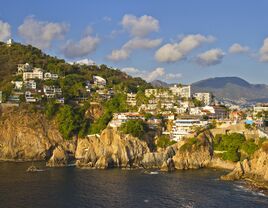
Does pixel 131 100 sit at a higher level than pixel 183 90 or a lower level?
lower

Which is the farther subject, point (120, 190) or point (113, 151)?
point (113, 151)

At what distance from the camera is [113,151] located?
190 ft

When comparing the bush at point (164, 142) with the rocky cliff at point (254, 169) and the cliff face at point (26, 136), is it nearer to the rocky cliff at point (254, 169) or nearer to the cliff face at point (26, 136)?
the rocky cliff at point (254, 169)

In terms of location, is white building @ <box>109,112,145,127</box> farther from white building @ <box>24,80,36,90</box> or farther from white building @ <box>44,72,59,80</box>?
white building @ <box>44,72,59,80</box>

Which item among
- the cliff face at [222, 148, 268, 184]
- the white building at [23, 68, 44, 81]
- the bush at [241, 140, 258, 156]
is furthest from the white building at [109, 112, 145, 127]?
the white building at [23, 68, 44, 81]

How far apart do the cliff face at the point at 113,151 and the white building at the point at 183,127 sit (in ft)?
18.9

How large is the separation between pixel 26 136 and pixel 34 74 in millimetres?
24626

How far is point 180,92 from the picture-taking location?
321ft

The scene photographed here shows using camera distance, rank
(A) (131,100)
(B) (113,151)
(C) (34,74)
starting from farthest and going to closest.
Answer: (C) (34,74), (A) (131,100), (B) (113,151)

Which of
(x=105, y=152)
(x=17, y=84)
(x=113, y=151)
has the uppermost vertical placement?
(x=17, y=84)

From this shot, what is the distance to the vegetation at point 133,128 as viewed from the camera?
2378 inches

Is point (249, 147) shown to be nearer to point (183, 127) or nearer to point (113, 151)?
point (183, 127)

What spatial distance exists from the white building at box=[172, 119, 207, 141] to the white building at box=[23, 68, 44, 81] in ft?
116

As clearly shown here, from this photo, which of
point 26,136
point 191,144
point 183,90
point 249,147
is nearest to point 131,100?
point 183,90
